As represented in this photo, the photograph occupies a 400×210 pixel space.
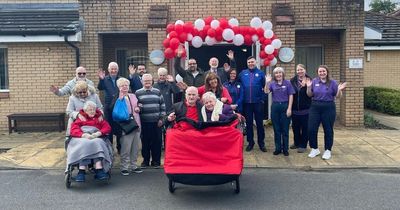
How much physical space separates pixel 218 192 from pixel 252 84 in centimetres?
305

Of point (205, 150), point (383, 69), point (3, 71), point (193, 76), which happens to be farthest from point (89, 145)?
point (383, 69)

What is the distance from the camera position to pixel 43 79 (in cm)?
1277

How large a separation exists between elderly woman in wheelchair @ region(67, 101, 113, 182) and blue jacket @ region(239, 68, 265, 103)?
3.05 metres

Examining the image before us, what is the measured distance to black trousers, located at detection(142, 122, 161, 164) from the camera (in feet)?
27.0

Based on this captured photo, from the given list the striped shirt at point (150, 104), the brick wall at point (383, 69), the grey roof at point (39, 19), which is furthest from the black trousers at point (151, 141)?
the brick wall at point (383, 69)

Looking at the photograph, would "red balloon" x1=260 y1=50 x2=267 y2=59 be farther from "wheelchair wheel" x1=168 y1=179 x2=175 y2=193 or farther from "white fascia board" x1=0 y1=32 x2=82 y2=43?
"wheelchair wheel" x1=168 y1=179 x2=175 y2=193

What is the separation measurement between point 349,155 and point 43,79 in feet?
26.8

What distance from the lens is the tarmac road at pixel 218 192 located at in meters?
6.32

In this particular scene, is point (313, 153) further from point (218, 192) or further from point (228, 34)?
point (228, 34)

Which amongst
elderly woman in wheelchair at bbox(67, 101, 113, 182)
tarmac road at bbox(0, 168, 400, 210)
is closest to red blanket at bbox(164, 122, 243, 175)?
tarmac road at bbox(0, 168, 400, 210)

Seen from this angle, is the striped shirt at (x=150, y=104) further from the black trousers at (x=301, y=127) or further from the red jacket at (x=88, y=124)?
the black trousers at (x=301, y=127)

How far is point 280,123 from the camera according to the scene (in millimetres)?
9242

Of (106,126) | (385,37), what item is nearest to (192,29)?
(106,126)

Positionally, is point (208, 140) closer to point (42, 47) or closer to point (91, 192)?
point (91, 192)
